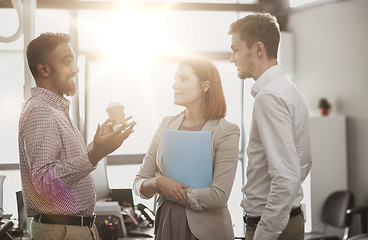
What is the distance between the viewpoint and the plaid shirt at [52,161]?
1597 millimetres

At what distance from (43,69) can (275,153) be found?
100 centimetres

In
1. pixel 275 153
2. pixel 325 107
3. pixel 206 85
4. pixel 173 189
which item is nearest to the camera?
pixel 275 153

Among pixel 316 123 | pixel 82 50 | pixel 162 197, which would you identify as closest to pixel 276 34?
pixel 162 197

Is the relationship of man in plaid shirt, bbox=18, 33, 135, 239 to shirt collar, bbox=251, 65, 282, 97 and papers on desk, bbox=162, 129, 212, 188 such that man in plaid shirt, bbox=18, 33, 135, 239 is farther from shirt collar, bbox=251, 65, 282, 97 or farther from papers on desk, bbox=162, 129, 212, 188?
shirt collar, bbox=251, 65, 282, 97

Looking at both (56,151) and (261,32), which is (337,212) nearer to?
(261,32)

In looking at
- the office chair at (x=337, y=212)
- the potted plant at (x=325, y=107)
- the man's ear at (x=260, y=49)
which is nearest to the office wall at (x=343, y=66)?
the potted plant at (x=325, y=107)

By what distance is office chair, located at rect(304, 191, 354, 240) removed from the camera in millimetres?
4637

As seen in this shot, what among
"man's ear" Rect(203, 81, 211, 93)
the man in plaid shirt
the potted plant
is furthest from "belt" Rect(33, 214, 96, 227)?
the potted plant

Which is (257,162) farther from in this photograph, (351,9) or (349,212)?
(351,9)

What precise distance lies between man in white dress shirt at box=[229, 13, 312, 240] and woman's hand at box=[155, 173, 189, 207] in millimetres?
276

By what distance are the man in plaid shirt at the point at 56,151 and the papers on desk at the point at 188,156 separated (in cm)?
26

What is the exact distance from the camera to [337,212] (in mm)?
4773

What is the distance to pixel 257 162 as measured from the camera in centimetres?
161

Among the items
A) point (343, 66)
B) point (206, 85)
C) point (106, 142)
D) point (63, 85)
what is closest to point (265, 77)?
point (206, 85)
